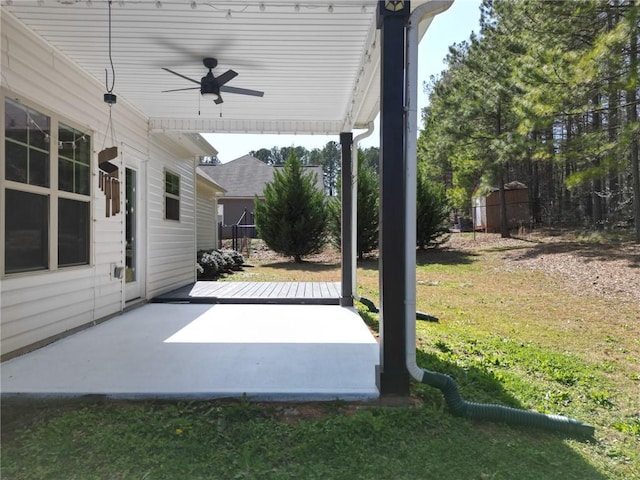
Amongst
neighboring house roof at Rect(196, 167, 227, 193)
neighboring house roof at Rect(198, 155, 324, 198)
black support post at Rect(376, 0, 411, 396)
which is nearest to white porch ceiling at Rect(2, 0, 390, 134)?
black support post at Rect(376, 0, 411, 396)

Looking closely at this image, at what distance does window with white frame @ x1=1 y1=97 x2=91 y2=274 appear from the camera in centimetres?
359

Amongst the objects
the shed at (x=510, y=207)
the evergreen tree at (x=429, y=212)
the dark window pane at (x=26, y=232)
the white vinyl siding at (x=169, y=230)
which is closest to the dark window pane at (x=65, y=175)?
the dark window pane at (x=26, y=232)

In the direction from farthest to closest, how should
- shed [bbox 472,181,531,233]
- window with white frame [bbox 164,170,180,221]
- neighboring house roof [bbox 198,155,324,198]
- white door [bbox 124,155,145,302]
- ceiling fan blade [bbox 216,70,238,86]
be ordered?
neighboring house roof [bbox 198,155,324,198] → shed [bbox 472,181,531,233] → window with white frame [bbox 164,170,180,221] → white door [bbox 124,155,145,302] → ceiling fan blade [bbox 216,70,238,86]

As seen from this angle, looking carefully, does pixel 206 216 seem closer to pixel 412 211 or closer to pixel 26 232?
pixel 26 232

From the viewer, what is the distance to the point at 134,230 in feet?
20.4

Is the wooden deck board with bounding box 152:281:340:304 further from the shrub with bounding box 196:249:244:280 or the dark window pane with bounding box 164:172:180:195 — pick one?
the shrub with bounding box 196:249:244:280

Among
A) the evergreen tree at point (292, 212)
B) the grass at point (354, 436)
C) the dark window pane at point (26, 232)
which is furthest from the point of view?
the evergreen tree at point (292, 212)

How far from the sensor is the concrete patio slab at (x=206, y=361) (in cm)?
296

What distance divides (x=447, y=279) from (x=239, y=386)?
8970 mm

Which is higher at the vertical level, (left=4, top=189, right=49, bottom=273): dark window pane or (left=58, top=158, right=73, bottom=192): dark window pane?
(left=58, top=158, right=73, bottom=192): dark window pane

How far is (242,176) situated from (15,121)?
2291 cm

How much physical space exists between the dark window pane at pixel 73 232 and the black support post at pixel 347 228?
358 centimetres

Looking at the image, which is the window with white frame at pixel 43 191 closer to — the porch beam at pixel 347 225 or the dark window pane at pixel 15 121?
the dark window pane at pixel 15 121

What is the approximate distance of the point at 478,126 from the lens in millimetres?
16625
